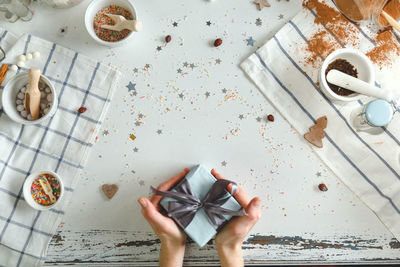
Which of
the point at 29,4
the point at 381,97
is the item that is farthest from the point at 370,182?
the point at 29,4

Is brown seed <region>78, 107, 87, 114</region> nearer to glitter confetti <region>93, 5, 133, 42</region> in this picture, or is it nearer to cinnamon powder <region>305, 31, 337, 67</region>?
glitter confetti <region>93, 5, 133, 42</region>

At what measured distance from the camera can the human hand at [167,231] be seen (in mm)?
864

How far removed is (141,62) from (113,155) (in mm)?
272

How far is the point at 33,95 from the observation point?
87 centimetres

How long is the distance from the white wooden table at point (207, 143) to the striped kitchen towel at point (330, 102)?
1.2 inches

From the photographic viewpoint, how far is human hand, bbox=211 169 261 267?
864 millimetres

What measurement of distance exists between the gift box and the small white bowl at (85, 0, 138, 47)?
0.40m

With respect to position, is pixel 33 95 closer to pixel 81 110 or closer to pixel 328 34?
pixel 81 110

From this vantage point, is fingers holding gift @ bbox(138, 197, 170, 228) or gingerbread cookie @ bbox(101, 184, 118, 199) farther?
gingerbread cookie @ bbox(101, 184, 118, 199)

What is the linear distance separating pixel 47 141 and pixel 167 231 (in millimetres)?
411

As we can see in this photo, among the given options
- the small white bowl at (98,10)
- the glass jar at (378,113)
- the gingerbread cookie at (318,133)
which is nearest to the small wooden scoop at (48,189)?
the small white bowl at (98,10)

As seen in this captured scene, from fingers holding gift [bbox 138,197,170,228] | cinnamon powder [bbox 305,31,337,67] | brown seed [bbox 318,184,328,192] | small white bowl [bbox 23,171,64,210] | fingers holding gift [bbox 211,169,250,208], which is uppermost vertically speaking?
cinnamon powder [bbox 305,31,337,67]

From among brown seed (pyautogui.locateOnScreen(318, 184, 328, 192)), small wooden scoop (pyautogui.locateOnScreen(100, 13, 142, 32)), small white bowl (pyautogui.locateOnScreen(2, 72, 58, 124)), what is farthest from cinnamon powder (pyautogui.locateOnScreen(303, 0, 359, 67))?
small white bowl (pyautogui.locateOnScreen(2, 72, 58, 124))

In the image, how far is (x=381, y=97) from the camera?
0.84 m
